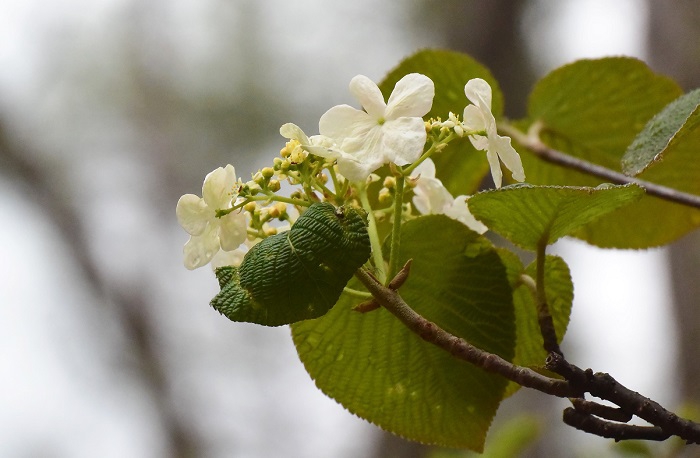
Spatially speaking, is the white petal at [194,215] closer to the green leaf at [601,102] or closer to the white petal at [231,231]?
the white petal at [231,231]

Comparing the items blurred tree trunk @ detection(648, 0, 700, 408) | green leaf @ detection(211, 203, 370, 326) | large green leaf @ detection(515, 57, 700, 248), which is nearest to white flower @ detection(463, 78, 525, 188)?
green leaf @ detection(211, 203, 370, 326)

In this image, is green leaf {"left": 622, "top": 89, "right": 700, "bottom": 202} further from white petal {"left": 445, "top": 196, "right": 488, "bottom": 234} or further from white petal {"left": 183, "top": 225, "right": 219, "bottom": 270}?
white petal {"left": 183, "top": 225, "right": 219, "bottom": 270}

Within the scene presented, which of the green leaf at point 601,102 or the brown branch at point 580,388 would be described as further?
the green leaf at point 601,102

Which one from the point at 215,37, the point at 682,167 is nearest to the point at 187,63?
the point at 215,37

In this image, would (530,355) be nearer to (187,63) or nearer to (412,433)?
(412,433)

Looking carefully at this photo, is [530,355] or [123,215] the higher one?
[123,215]

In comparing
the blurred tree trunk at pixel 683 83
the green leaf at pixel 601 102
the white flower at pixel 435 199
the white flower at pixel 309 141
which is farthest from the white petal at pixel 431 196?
the blurred tree trunk at pixel 683 83
